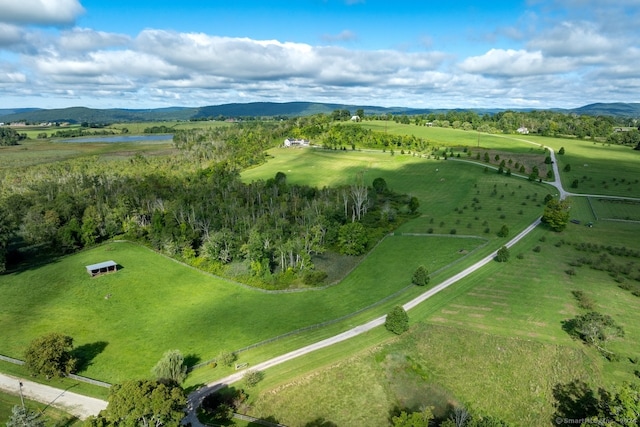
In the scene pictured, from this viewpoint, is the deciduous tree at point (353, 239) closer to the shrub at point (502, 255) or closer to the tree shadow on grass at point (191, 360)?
the shrub at point (502, 255)

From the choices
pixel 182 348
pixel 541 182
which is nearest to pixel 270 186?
pixel 182 348

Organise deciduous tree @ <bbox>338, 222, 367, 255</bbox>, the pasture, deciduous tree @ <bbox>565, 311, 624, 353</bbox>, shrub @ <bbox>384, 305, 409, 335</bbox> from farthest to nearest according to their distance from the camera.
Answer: deciduous tree @ <bbox>338, 222, 367, 255</bbox>
shrub @ <bbox>384, 305, 409, 335</bbox>
deciduous tree @ <bbox>565, 311, 624, 353</bbox>
the pasture

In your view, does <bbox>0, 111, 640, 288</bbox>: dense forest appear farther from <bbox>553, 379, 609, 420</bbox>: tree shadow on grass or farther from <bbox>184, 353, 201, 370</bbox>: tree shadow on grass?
<bbox>553, 379, 609, 420</bbox>: tree shadow on grass

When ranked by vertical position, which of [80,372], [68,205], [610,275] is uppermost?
[68,205]

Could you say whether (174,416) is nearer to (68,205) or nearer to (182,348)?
(182,348)

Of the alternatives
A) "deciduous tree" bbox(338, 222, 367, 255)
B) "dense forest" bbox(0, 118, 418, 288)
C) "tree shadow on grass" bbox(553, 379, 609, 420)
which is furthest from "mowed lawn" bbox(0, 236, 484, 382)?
"tree shadow on grass" bbox(553, 379, 609, 420)

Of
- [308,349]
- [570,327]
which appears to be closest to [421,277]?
[570,327]
